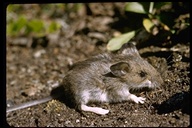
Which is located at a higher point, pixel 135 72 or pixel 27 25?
pixel 135 72

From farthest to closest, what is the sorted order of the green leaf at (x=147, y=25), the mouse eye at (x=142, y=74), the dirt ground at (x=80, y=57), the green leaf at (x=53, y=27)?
the green leaf at (x=53, y=27) < the green leaf at (x=147, y=25) < the mouse eye at (x=142, y=74) < the dirt ground at (x=80, y=57)

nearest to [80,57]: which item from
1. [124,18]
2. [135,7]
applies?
[124,18]

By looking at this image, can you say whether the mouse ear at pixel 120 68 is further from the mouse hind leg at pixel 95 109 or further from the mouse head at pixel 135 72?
the mouse hind leg at pixel 95 109

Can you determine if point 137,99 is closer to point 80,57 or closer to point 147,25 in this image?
point 147,25

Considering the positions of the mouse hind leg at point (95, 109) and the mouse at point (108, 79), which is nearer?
the mouse hind leg at point (95, 109)

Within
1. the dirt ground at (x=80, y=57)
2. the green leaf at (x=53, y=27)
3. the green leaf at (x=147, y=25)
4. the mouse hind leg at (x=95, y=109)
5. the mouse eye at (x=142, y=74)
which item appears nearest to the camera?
the dirt ground at (x=80, y=57)

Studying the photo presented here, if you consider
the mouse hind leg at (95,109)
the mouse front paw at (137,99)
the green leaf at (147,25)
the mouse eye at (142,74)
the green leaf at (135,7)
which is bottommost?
the mouse hind leg at (95,109)

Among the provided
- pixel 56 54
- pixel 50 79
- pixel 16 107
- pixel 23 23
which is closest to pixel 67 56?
pixel 56 54

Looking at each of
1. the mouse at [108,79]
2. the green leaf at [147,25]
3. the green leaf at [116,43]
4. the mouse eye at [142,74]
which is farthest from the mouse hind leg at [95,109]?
the green leaf at [147,25]
